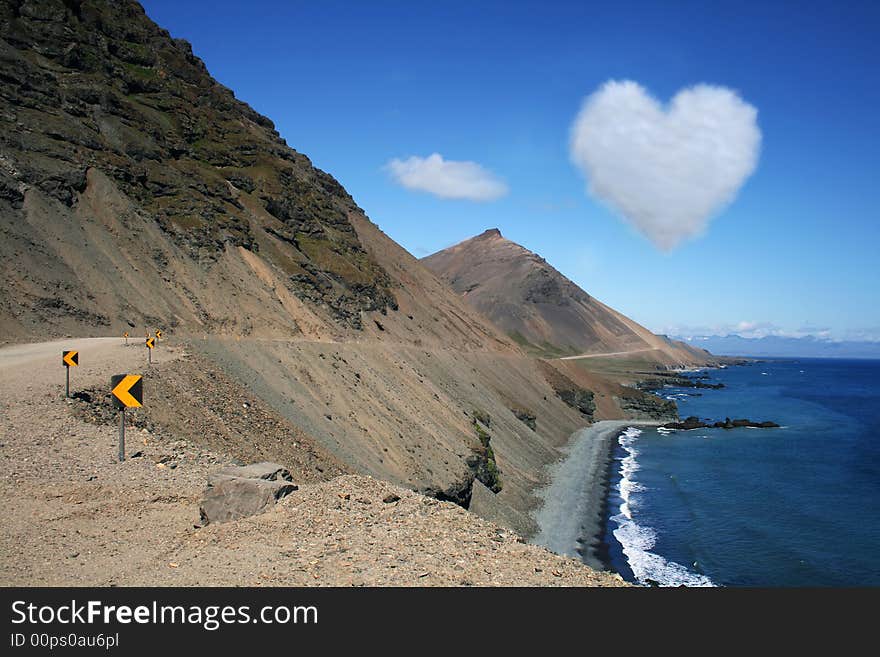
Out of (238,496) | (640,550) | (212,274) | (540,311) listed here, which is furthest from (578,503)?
(540,311)

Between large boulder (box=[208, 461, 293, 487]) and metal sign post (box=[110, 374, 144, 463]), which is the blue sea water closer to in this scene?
large boulder (box=[208, 461, 293, 487])

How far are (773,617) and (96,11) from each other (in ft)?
189

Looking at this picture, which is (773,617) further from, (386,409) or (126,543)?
(386,409)

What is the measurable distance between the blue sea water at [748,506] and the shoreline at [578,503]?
0.87 metres

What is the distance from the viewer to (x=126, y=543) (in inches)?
393

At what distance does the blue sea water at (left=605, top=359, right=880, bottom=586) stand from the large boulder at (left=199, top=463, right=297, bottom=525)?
66.9 ft

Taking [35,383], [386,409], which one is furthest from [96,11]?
[35,383]

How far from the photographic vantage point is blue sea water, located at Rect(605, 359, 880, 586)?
95.0ft

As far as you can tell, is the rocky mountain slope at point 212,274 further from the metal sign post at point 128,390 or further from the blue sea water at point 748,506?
the blue sea water at point 748,506

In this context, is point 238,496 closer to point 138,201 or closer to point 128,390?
point 128,390

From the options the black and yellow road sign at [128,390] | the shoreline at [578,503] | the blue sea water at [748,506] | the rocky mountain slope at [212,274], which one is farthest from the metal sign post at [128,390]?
the blue sea water at [748,506]

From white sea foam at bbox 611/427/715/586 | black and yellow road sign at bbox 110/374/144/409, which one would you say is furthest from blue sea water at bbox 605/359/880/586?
black and yellow road sign at bbox 110/374/144/409

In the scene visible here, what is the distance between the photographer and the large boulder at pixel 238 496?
36.0 feet

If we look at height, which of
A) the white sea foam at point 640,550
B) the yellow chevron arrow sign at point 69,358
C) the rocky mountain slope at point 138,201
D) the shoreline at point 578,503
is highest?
the rocky mountain slope at point 138,201
